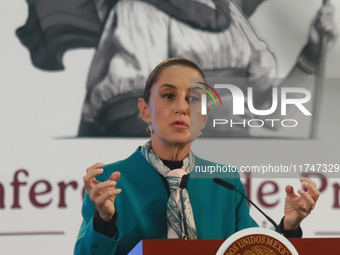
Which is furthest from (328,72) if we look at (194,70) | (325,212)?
(194,70)

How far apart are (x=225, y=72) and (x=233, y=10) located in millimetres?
392

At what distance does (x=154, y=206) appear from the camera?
7.52 feet

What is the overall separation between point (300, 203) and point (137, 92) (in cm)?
143

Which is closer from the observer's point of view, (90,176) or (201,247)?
(201,247)

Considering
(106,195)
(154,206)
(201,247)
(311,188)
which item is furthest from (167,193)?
(201,247)

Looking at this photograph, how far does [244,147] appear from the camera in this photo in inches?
110

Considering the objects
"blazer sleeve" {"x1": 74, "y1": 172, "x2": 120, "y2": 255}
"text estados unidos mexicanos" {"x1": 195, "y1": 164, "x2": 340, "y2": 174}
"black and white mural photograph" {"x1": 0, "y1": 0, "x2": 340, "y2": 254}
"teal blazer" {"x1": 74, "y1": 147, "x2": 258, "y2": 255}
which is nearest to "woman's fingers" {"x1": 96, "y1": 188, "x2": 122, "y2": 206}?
"blazer sleeve" {"x1": 74, "y1": 172, "x2": 120, "y2": 255}

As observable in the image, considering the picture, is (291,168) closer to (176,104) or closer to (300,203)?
(176,104)

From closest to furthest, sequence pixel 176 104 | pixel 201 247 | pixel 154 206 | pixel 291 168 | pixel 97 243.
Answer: pixel 201 247 < pixel 97 243 < pixel 154 206 < pixel 176 104 < pixel 291 168

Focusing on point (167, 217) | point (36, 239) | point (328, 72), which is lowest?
point (36, 239)

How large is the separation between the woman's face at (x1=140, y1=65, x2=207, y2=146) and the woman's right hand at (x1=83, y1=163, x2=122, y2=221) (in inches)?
21.8

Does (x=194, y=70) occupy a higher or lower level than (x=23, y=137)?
higher

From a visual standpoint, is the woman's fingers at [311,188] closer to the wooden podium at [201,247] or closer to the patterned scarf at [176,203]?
the wooden podium at [201,247]

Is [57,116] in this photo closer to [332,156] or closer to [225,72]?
[225,72]
